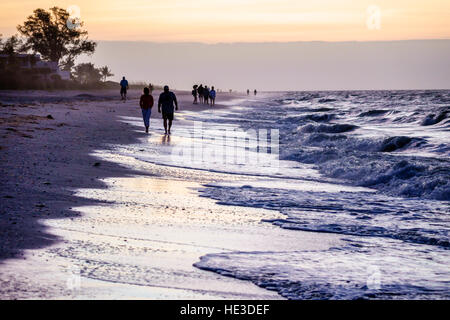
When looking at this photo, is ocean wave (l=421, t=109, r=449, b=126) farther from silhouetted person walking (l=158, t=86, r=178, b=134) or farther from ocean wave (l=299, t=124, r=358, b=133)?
silhouetted person walking (l=158, t=86, r=178, b=134)

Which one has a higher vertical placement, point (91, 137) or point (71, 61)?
point (71, 61)

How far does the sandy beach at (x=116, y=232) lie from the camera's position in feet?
14.0

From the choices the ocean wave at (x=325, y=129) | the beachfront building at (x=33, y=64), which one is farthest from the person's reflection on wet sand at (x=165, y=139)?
the beachfront building at (x=33, y=64)

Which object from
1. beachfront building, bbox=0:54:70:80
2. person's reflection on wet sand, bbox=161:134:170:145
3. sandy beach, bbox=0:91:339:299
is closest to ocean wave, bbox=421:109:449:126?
person's reflection on wet sand, bbox=161:134:170:145

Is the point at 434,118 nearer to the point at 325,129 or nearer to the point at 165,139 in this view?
the point at 325,129

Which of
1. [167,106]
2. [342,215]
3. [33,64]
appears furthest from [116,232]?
[33,64]

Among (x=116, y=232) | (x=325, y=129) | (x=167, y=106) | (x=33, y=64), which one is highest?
(x=33, y=64)

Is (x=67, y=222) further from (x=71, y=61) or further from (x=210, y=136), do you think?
(x=71, y=61)

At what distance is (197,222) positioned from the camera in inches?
266

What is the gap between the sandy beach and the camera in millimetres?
4258

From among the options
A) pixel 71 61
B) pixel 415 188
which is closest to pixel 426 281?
pixel 415 188

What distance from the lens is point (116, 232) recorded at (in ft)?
19.5

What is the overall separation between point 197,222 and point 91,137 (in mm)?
10264

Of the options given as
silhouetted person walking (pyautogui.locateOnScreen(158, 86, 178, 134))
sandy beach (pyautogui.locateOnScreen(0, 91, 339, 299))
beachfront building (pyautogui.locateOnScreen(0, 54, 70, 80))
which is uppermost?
beachfront building (pyautogui.locateOnScreen(0, 54, 70, 80))
